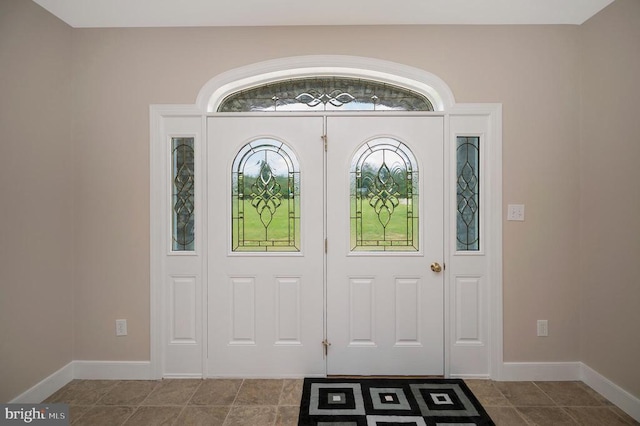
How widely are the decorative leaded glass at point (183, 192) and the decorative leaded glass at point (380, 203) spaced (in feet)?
4.23

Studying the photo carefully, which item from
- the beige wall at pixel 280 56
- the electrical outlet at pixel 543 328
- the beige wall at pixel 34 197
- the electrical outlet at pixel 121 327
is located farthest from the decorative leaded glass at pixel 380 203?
the beige wall at pixel 34 197

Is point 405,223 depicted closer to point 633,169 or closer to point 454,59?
point 454,59

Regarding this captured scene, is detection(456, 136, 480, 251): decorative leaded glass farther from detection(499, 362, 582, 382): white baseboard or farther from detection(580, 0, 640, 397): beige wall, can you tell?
detection(499, 362, 582, 382): white baseboard

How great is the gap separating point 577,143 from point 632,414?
190 centimetres

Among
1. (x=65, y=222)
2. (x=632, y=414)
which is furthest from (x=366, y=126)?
(x=632, y=414)

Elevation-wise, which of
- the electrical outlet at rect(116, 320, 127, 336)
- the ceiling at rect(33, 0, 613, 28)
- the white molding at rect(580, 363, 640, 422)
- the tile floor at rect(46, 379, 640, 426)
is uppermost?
the ceiling at rect(33, 0, 613, 28)

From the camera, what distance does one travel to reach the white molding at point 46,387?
244 centimetres

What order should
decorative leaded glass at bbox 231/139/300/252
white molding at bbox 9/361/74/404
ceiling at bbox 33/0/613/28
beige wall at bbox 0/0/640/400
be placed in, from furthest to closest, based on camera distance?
decorative leaded glass at bbox 231/139/300/252 → beige wall at bbox 0/0/640/400 → ceiling at bbox 33/0/613/28 → white molding at bbox 9/361/74/404

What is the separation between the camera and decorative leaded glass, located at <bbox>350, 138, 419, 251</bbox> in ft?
9.55

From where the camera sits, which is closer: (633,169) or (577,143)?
(633,169)

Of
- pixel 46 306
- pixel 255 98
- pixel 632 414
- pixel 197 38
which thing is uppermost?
pixel 197 38

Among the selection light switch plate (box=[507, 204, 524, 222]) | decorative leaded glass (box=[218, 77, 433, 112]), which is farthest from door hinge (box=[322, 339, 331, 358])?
decorative leaded glass (box=[218, 77, 433, 112])

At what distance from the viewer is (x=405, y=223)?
292cm

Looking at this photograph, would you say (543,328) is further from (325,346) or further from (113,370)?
(113,370)
